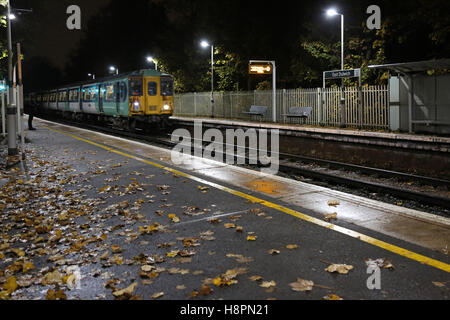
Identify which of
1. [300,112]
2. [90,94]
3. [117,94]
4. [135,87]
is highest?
[90,94]

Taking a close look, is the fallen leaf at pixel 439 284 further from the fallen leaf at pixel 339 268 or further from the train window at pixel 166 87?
the train window at pixel 166 87

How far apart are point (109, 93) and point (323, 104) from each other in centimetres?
1179

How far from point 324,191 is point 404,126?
1219 centimetres

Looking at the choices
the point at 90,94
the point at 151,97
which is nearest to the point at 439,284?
the point at 151,97

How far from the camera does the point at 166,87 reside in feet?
79.0

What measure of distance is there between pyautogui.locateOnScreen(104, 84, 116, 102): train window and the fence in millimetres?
9991

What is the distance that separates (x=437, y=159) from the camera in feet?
39.7

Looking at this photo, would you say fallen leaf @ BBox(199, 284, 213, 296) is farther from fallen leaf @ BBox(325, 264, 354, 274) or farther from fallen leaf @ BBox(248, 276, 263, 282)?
fallen leaf @ BBox(325, 264, 354, 274)

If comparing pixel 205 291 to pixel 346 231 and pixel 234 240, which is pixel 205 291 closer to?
pixel 234 240

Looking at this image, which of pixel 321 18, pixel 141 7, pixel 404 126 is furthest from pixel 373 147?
pixel 141 7

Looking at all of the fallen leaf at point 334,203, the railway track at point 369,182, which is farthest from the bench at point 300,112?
the fallen leaf at point 334,203

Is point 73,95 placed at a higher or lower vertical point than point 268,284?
higher

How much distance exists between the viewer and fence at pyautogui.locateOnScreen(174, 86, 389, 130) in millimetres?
20922

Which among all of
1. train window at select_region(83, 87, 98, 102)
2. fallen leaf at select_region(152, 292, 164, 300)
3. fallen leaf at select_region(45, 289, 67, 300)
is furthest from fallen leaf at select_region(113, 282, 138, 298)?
train window at select_region(83, 87, 98, 102)
